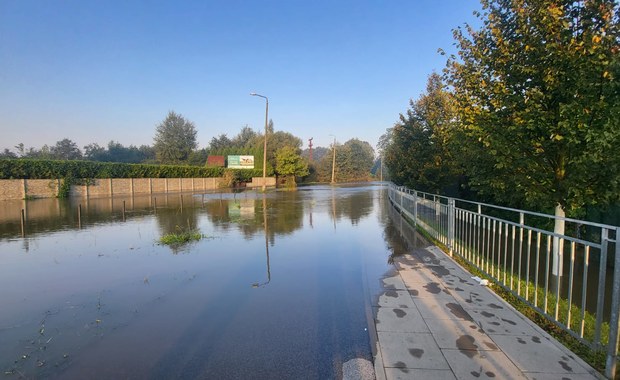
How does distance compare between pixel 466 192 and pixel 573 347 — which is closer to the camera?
pixel 573 347

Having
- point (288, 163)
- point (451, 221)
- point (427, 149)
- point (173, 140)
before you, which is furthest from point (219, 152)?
point (451, 221)

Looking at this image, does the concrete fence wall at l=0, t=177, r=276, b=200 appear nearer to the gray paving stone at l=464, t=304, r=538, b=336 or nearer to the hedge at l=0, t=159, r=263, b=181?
the hedge at l=0, t=159, r=263, b=181

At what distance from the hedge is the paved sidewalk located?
3187 cm

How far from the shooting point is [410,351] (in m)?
3.38

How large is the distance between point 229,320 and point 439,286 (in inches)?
128

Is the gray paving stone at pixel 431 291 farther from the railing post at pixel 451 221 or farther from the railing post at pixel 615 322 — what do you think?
the railing post at pixel 451 221

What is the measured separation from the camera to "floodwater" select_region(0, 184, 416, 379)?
134 inches

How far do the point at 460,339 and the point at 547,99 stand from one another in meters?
3.94

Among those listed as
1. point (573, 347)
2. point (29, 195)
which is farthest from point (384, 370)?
point (29, 195)

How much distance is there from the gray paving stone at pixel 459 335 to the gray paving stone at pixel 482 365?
118 millimetres

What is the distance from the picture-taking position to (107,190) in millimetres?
32312

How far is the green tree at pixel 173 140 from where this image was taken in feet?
231

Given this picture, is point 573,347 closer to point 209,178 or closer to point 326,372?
point 326,372

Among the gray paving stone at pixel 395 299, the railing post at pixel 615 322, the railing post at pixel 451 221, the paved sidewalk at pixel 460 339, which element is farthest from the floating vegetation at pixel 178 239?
the railing post at pixel 615 322
